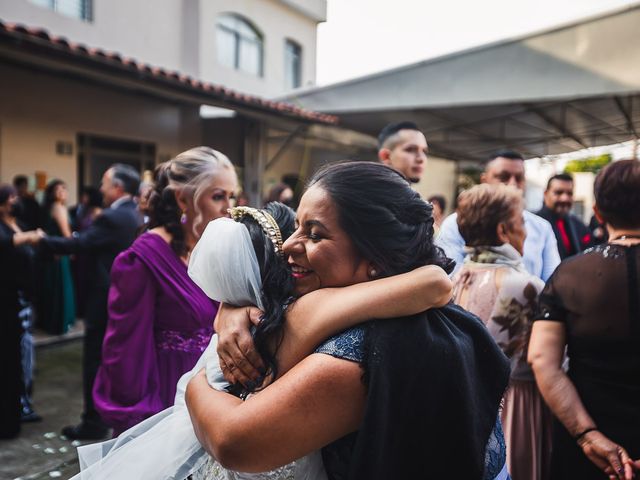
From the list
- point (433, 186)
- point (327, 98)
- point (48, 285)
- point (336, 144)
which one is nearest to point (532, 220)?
point (48, 285)

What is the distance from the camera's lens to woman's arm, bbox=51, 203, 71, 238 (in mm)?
5676

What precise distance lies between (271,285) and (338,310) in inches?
9.6

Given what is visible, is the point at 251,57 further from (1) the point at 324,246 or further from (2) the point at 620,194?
(1) the point at 324,246

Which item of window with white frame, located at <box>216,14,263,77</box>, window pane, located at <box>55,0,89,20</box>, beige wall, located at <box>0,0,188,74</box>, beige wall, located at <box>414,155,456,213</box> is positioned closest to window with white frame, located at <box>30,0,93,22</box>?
window pane, located at <box>55,0,89,20</box>

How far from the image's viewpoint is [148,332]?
2.09 metres

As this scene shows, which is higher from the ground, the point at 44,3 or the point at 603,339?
the point at 44,3

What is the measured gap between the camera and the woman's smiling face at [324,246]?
1.12 m

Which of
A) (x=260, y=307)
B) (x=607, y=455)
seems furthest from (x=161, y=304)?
(x=607, y=455)

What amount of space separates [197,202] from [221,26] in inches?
438

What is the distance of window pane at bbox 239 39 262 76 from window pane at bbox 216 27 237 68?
262 millimetres

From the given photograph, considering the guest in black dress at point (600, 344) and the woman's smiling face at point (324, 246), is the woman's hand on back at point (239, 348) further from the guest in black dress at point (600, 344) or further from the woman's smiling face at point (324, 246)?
the guest in black dress at point (600, 344)

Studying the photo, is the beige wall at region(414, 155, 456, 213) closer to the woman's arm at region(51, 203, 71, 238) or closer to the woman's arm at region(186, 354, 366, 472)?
the woman's arm at region(51, 203, 71, 238)

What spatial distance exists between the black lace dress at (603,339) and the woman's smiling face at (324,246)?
44.4 inches

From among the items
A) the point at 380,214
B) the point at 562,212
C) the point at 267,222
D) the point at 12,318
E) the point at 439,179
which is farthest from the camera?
the point at 439,179
